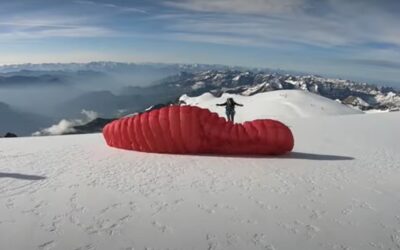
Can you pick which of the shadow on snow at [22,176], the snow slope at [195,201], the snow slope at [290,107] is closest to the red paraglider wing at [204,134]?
the snow slope at [195,201]

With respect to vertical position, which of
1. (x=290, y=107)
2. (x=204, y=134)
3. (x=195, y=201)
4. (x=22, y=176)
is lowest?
(x=290, y=107)

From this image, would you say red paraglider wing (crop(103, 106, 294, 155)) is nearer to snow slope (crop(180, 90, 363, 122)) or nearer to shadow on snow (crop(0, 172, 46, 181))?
shadow on snow (crop(0, 172, 46, 181))

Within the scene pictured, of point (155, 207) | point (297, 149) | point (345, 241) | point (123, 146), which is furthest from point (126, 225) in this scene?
point (297, 149)

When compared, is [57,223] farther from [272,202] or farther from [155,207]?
[272,202]

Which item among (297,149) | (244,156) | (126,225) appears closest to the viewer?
(126,225)

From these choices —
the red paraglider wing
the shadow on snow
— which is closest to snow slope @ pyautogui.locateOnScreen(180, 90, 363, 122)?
the red paraglider wing

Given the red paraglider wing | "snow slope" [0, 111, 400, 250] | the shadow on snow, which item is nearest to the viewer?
"snow slope" [0, 111, 400, 250]

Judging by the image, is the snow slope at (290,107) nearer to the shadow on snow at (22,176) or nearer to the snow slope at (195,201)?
the snow slope at (195,201)

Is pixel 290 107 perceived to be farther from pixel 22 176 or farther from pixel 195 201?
pixel 195 201

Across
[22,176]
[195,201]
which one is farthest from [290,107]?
[195,201]
